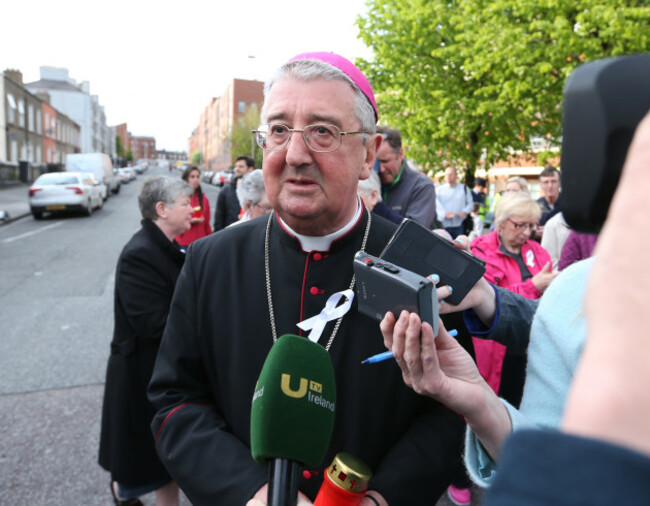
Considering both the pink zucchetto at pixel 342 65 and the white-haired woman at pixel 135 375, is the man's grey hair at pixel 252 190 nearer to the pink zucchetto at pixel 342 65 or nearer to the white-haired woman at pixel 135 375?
the white-haired woman at pixel 135 375

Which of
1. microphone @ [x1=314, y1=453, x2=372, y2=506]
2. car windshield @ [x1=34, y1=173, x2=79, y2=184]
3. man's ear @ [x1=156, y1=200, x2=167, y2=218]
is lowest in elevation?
microphone @ [x1=314, y1=453, x2=372, y2=506]

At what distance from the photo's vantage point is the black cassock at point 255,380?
156 cm

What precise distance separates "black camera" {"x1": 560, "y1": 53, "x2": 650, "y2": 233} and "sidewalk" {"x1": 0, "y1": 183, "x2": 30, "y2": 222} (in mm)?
15904

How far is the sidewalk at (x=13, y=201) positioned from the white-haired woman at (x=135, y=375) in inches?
516

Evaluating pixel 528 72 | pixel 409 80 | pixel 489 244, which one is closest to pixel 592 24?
pixel 528 72

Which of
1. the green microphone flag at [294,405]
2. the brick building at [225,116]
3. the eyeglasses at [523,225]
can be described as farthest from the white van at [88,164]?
the brick building at [225,116]

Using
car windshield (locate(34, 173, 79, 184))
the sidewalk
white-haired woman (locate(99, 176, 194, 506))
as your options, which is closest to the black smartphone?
white-haired woman (locate(99, 176, 194, 506))

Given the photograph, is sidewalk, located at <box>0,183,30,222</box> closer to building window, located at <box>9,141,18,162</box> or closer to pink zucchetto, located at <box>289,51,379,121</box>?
building window, located at <box>9,141,18,162</box>

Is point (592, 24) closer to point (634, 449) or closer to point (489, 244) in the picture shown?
point (489, 244)

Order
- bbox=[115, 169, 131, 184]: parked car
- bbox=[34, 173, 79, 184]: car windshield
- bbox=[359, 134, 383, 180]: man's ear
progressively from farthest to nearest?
bbox=[115, 169, 131, 184]: parked car → bbox=[34, 173, 79, 184]: car windshield → bbox=[359, 134, 383, 180]: man's ear

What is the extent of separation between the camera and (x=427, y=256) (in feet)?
4.87

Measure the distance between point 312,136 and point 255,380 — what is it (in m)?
0.81

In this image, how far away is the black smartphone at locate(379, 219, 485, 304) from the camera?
4.84ft

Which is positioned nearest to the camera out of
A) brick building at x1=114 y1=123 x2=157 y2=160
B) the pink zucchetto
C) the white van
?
the pink zucchetto
